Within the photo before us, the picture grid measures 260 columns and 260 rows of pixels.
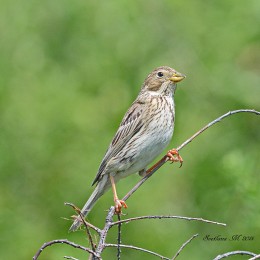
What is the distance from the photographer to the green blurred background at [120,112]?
7.87m

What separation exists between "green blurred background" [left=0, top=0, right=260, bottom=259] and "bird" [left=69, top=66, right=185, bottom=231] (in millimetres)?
611

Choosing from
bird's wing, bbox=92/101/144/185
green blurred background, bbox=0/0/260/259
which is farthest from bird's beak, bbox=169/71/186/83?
green blurred background, bbox=0/0/260/259

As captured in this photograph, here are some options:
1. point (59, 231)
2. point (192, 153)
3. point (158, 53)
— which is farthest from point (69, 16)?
point (59, 231)

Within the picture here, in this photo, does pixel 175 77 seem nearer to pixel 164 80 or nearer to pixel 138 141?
pixel 164 80

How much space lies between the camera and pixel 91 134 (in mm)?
8609

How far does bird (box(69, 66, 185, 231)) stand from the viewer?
22.9 feet

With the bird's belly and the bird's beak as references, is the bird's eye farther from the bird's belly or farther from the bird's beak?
the bird's belly

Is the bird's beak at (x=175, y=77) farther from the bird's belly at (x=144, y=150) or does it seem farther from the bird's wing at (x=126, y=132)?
the bird's belly at (x=144, y=150)

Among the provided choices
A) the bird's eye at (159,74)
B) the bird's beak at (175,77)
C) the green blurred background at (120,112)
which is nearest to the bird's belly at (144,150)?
the bird's beak at (175,77)

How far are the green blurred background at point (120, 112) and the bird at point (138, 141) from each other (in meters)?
0.61

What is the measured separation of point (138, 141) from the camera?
7.11 meters

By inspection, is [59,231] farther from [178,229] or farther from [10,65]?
[10,65]

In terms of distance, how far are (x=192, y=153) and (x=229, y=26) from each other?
1.91 m

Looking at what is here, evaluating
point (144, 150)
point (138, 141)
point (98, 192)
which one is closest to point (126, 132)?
point (138, 141)
